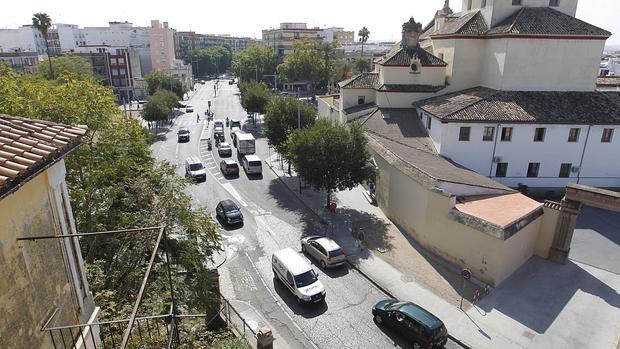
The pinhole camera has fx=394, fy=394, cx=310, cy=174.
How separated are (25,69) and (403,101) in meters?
74.3

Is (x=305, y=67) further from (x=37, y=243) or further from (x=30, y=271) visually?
(x=30, y=271)

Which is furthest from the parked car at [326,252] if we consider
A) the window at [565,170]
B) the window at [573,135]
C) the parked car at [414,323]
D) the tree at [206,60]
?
the tree at [206,60]

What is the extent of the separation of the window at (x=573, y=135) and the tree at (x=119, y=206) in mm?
26523

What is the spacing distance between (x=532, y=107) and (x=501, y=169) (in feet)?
16.1

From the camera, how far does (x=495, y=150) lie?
93.0 feet

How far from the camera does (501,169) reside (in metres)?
29.2

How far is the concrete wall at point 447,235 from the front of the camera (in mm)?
18531

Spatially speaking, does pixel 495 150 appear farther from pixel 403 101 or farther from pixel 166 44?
pixel 166 44

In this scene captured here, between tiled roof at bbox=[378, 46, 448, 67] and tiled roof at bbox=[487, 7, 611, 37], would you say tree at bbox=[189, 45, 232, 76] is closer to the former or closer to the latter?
tiled roof at bbox=[378, 46, 448, 67]

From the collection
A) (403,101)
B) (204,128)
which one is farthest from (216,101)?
(403,101)

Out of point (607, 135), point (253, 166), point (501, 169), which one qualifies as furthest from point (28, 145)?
point (607, 135)

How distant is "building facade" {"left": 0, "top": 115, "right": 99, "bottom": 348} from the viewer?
4812mm

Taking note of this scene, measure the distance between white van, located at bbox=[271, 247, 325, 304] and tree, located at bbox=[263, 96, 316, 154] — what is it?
16.8m

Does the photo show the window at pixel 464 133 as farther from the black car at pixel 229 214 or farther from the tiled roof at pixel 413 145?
the black car at pixel 229 214
